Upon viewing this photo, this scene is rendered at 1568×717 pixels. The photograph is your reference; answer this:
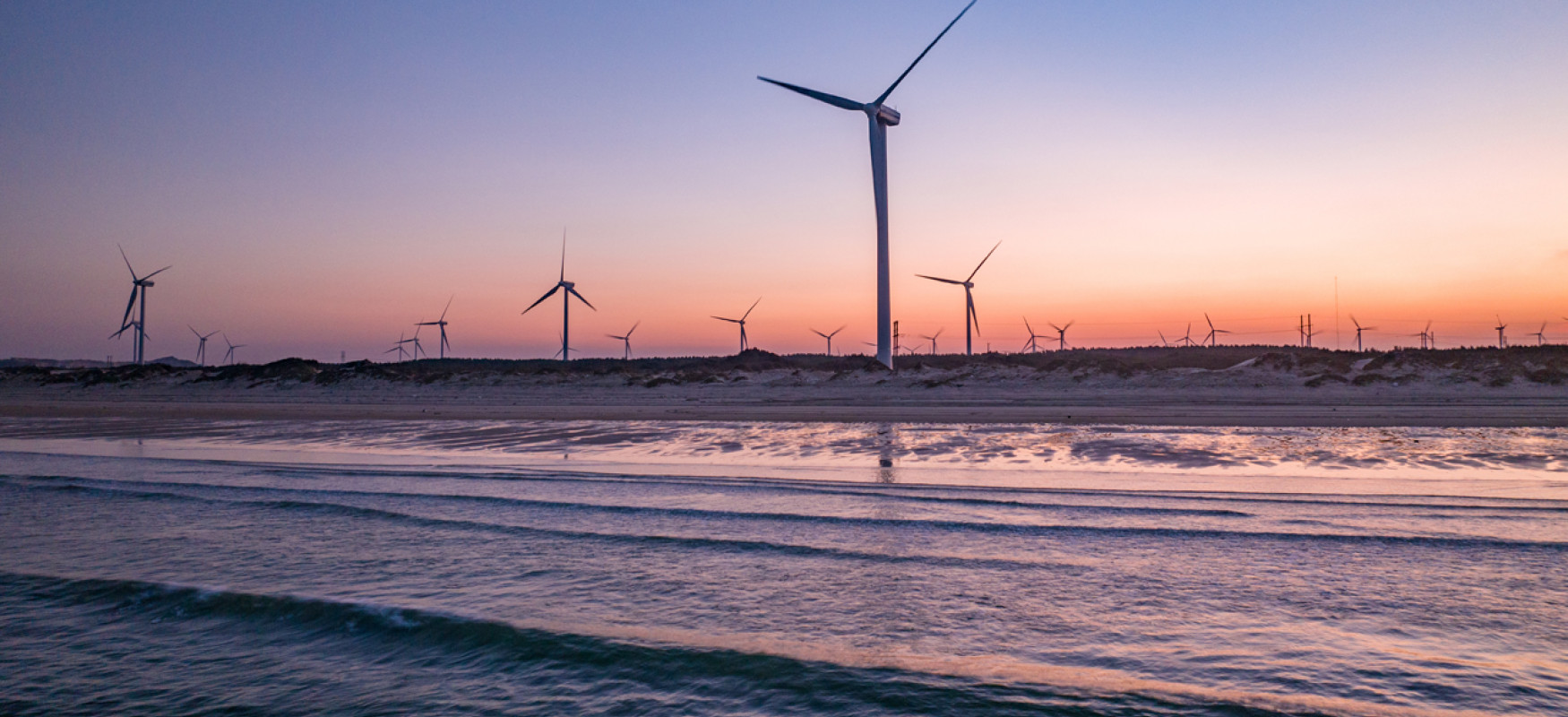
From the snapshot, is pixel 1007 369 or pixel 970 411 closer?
pixel 970 411

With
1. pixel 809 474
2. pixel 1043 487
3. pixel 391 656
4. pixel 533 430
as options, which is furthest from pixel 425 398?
pixel 391 656

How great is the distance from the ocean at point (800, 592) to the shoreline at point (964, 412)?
33.0 feet

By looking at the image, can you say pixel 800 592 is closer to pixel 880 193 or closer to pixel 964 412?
pixel 964 412

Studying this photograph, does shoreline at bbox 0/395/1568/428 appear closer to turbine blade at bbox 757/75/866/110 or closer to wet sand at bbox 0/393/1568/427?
wet sand at bbox 0/393/1568/427

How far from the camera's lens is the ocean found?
12.7 feet

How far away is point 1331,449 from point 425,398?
40.5m

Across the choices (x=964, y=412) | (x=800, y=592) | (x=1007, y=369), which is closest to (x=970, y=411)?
(x=964, y=412)

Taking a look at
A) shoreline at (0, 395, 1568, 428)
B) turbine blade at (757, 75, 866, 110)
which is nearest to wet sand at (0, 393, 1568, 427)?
shoreline at (0, 395, 1568, 428)

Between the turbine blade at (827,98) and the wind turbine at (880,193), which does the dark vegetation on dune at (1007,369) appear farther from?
the turbine blade at (827,98)

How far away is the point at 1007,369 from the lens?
45.0m

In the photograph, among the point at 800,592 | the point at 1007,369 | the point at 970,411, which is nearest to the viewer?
the point at 800,592

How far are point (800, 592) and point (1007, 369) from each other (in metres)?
41.2

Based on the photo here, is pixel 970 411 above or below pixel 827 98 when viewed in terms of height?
below

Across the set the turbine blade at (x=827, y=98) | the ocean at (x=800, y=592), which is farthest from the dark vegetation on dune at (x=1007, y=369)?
the ocean at (x=800, y=592)
